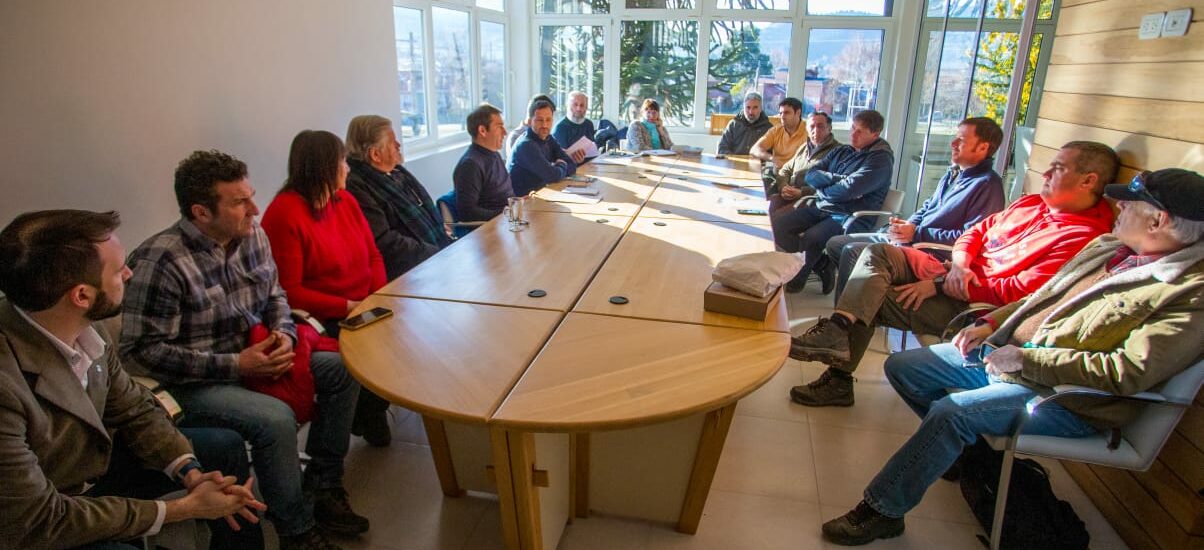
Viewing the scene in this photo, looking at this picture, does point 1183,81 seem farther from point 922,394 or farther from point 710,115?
point 710,115

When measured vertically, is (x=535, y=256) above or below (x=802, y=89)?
below

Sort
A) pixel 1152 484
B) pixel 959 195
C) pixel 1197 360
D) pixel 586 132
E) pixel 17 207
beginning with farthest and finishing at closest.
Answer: pixel 586 132, pixel 959 195, pixel 17 207, pixel 1152 484, pixel 1197 360

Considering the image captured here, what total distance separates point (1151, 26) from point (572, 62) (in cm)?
699

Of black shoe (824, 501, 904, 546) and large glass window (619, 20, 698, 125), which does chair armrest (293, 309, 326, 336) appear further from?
large glass window (619, 20, 698, 125)

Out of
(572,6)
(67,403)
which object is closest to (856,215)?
(67,403)

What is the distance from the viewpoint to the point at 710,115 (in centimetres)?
844

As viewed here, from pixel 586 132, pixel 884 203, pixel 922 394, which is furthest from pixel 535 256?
pixel 586 132

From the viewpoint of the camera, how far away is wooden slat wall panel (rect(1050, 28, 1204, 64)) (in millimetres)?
2084

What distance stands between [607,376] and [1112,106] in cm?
232

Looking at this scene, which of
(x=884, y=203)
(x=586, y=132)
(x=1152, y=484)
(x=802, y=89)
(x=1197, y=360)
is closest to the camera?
(x=1197, y=360)

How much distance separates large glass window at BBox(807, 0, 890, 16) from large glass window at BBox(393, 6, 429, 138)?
15.2 feet

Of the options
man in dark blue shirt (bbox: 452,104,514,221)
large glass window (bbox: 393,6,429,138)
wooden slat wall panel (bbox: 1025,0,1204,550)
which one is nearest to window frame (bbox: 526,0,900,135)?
large glass window (bbox: 393,6,429,138)

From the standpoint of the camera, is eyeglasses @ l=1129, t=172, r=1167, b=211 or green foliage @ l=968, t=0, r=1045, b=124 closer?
eyeglasses @ l=1129, t=172, r=1167, b=211

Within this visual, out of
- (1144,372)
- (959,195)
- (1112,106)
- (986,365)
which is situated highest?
(1112,106)
